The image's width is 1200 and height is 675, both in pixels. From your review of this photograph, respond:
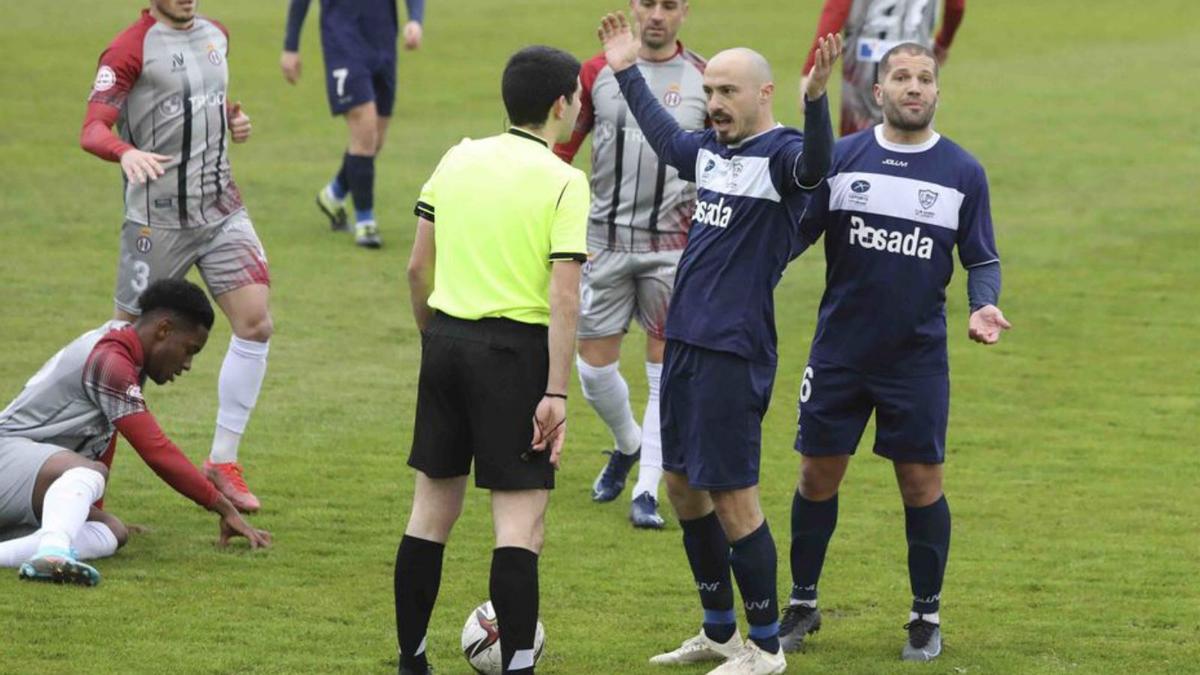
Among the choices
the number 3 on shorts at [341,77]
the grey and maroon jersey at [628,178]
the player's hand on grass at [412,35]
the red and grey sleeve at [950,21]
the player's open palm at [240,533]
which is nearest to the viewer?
the player's open palm at [240,533]

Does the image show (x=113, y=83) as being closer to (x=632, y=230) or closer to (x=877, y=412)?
(x=632, y=230)

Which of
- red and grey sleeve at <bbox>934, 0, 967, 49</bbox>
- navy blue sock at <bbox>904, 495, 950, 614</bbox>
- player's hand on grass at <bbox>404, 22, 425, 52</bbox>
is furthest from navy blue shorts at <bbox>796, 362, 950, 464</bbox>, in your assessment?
player's hand on grass at <bbox>404, 22, 425, 52</bbox>

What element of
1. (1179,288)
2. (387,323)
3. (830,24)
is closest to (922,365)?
(830,24)

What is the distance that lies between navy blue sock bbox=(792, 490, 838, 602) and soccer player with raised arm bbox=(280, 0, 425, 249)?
28.6ft

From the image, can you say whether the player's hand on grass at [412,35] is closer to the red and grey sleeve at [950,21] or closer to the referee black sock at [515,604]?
the red and grey sleeve at [950,21]

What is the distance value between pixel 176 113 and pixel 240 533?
211 centimetres

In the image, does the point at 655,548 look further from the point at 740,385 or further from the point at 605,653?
the point at 740,385

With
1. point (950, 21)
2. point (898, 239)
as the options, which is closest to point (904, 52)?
point (898, 239)

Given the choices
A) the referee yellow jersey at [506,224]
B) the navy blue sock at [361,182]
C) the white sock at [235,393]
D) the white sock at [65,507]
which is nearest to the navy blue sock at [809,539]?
the referee yellow jersey at [506,224]

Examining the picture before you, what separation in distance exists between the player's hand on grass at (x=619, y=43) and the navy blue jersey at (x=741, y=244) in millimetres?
509

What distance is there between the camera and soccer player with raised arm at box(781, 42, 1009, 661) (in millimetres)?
6645

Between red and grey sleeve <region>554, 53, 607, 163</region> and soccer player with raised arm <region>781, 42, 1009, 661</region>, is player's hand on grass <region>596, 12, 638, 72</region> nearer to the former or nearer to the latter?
soccer player with raised arm <region>781, 42, 1009, 661</region>

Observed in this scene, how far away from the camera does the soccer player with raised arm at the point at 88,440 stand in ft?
24.5

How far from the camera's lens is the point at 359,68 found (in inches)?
590
